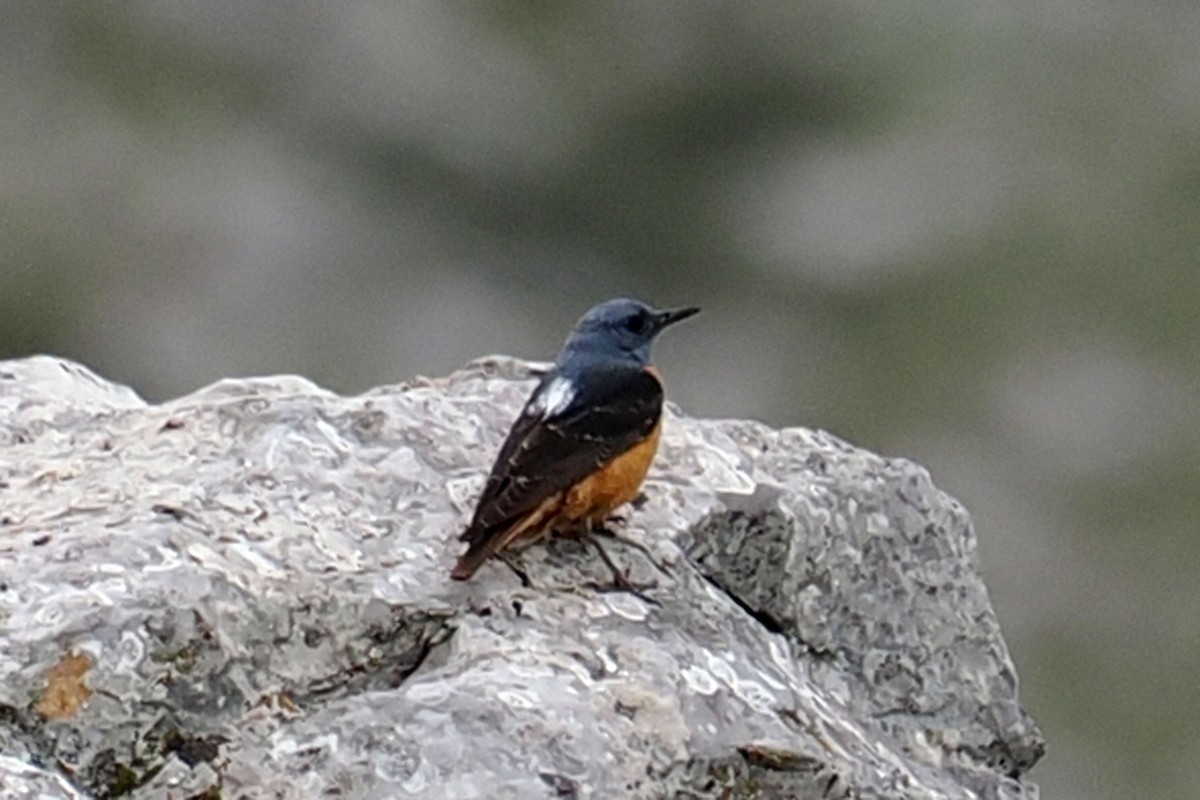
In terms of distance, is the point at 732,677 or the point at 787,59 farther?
the point at 787,59

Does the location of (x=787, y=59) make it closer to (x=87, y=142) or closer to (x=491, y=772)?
(x=87, y=142)

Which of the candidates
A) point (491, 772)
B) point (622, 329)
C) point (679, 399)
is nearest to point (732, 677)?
point (491, 772)

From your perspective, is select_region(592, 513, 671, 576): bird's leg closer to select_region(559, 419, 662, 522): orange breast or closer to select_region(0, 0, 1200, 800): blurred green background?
select_region(559, 419, 662, 522): orange breast

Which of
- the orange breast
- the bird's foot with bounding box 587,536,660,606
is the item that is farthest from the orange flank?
the bird's foot with bounding box 587,536,660,606

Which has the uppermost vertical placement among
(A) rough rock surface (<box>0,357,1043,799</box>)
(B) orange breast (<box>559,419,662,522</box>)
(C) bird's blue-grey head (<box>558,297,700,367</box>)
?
(C) bird's blue-grey head (<box>558,297,700,367</box>)

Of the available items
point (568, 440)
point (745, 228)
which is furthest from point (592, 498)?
point (745, 228)

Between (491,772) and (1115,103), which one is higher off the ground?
(1115,103)
